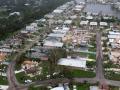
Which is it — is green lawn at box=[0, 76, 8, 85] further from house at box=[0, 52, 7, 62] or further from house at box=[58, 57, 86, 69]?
house at box=[58, 57, 86, 69]

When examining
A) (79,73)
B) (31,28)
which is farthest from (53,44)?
(31,28)

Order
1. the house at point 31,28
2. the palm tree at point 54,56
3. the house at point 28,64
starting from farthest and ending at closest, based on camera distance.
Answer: the house at point 31,28, the house at point 28,64, the palm tree at point 54,56

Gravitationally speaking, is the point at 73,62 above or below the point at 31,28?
below

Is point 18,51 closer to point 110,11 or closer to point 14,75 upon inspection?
point 14,75

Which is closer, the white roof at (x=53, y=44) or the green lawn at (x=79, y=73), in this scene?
the green lawn at (x=79, y=73)

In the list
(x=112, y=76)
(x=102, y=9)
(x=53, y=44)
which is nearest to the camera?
(x=112, y=76)

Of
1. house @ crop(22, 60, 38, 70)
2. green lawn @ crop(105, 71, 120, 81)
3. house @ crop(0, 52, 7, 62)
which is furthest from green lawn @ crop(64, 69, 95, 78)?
house @ crop(0, 52, 7, 62)

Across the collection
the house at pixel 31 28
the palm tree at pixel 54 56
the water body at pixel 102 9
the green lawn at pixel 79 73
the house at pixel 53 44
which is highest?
the water body at pixel 102 9

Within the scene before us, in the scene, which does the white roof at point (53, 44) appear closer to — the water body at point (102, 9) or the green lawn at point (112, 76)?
the green lawn at point (112, 76)

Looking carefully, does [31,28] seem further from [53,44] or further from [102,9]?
[102,9]

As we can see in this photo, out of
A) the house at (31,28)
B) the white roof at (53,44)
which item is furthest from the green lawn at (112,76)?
the house at (31,28)
